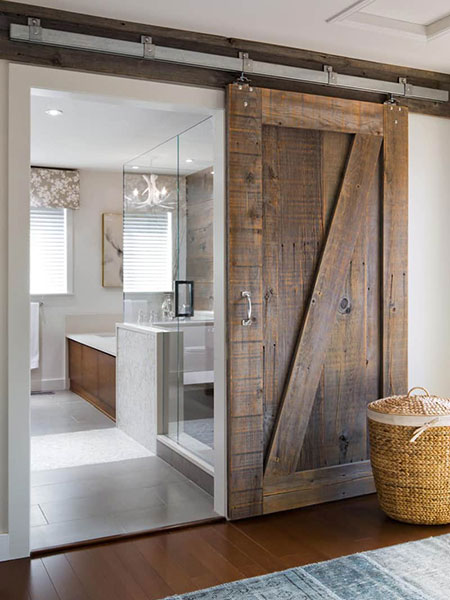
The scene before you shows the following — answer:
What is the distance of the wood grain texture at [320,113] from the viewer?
3.43m

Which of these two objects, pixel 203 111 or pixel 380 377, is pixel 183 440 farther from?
pixel 203 111

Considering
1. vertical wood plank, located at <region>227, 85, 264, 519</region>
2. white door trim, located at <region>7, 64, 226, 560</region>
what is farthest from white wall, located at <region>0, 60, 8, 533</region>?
vertical wood plank, located at <region>227, 85, 264, 519</region>

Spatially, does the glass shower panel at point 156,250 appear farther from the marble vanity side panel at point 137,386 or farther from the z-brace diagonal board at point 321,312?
the z-brace diagonal board at point 321,312

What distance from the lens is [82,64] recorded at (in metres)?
3.03

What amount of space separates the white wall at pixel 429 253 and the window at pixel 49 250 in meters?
4.38

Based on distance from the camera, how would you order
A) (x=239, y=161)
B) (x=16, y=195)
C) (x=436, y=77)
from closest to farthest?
(x=16, y=195) < (x=239, y=161) < (x=436, y=77)

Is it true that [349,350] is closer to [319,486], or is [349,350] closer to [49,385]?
[319,486]

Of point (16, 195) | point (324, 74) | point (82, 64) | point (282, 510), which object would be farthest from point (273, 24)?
point (282, 510)

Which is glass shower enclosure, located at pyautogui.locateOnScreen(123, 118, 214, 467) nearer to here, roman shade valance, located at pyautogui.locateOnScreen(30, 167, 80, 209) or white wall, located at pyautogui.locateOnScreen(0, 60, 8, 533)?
white wall, located at pyautogui.locateOnScreen(0, 60, 8, 533)

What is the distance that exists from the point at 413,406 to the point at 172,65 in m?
2.11

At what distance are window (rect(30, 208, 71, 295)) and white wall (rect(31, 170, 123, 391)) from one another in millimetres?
98

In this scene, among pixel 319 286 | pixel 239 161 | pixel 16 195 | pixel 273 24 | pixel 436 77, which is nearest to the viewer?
pixel 16 195

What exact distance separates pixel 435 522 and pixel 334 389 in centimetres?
86

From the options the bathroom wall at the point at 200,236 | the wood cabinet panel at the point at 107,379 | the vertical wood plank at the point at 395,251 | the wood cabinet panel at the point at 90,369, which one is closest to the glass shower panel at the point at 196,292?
the bathroom wall at the point at 200,236
